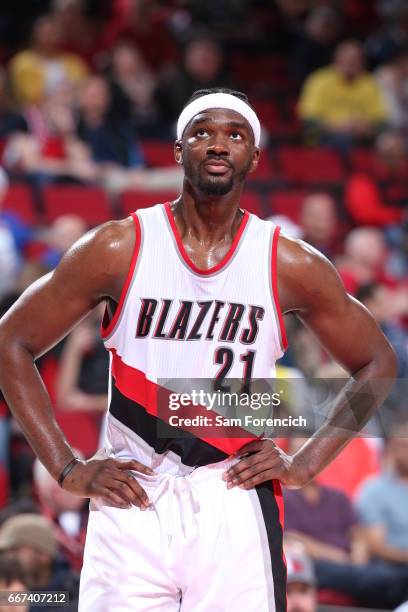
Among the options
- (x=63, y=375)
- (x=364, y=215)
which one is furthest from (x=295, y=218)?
(x=63, y=375)

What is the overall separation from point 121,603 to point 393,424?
→ 163 centimetres

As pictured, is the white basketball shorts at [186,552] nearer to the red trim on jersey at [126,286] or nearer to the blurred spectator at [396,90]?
the red trim on jersey at [126,286]

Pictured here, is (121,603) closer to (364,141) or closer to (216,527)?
(216,527)

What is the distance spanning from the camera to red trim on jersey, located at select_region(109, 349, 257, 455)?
302 cm

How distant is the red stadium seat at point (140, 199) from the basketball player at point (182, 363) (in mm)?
5575

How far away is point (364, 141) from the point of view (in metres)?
10.5

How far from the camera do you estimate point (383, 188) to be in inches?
385

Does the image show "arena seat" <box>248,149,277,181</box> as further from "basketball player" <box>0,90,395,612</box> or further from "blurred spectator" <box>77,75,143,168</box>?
"basketball player" <box>0,90,395,612</box>

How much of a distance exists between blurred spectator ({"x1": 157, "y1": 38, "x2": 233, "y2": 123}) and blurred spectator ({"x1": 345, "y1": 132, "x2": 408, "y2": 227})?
1.70 meters

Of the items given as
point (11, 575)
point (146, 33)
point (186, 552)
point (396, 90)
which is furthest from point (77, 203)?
point (186, 552)

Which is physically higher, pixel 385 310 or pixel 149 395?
pixel 385 310

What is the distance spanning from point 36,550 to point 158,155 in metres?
5.83

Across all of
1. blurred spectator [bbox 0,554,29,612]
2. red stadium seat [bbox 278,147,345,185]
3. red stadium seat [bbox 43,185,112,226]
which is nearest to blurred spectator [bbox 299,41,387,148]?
red stadium seat [bbox 278,147,345,185]

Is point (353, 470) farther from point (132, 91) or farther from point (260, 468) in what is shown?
point (132, 91)
